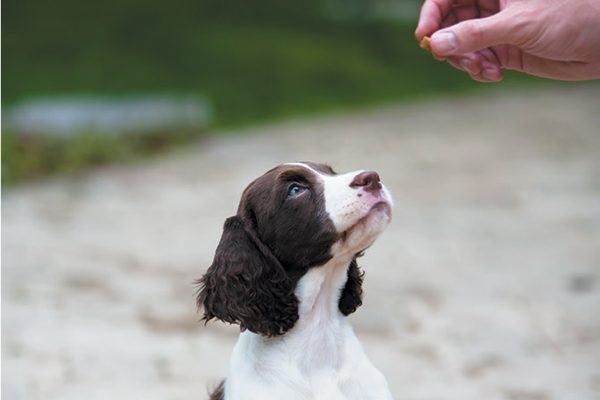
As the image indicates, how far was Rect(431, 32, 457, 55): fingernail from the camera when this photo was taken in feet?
15.0

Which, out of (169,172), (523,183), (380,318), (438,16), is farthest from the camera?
(169,172)

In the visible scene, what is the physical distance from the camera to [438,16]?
203 inches

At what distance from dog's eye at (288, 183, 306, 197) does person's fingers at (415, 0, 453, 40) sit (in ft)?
3.07

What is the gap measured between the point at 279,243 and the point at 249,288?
202 millimetres

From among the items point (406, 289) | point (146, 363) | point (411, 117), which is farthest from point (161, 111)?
point (146, 363)

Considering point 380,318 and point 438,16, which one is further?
point 380,318

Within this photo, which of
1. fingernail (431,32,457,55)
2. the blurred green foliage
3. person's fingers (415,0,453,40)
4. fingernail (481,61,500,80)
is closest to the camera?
fingernail (431,32,457,55)

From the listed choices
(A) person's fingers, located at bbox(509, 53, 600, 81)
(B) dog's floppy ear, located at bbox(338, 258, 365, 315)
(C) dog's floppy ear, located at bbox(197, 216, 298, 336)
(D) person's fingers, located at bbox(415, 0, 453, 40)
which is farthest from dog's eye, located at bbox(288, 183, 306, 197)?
(A) person's fingers, located at bbox(509, 53, 600, 81)

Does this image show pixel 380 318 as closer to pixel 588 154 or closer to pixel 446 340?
pixel 446 340

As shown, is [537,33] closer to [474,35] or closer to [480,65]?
[474,35]

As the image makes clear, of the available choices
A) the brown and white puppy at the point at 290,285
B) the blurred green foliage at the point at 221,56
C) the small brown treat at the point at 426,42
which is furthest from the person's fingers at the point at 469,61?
the blurred green foliage at the point at 221,56

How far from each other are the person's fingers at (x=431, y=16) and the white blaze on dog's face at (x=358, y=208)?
0.93 m

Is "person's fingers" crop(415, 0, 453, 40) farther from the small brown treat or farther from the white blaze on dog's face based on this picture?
the white blaze on dog's face

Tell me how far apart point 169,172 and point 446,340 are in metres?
5.97
